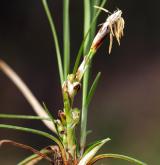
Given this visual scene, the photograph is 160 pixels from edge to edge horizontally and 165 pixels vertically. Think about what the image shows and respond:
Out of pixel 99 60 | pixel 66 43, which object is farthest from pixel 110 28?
pixel 99 60

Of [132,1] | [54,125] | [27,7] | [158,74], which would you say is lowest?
[158,74]

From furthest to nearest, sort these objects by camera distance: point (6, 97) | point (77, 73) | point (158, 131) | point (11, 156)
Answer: point (6, 97) → point (158, 131) → point (11, 156) → point (77, 73)

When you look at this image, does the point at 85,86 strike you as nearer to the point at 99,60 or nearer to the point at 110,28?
the point at 110,28

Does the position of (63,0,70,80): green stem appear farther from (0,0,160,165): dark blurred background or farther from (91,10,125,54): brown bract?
(0,0,160,165): dark blurred background

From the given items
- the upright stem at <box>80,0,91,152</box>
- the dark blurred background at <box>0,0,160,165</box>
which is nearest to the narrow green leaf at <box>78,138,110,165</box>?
the upright stem at <box>80,0,91,152</box>

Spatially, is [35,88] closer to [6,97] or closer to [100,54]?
[6,97]

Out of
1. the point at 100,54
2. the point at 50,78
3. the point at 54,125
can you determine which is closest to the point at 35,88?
the point at 50,78

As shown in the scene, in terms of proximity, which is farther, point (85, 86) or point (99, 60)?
point (99, 60)

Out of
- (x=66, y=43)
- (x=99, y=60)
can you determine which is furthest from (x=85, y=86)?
(x=99, y=60)
